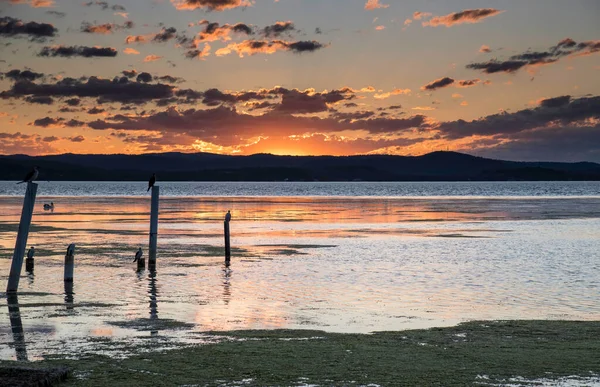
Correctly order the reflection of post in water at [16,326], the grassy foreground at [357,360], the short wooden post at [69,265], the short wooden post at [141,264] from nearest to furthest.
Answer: the grassy foreground at [357,360] → the reflection of post in water at [16,326] → the short wooden post at [69,265] → the short wooden post at [141,264]

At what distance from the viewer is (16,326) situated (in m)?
19.6

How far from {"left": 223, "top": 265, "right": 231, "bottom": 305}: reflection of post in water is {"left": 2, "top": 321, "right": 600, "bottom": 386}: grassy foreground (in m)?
6.48

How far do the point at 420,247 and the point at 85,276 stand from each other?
21.2 m

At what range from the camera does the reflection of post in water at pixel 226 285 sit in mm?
25462

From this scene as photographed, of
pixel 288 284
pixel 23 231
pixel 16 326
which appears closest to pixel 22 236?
pixel 23 231

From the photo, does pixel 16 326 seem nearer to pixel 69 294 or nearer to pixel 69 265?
pixel 69 294

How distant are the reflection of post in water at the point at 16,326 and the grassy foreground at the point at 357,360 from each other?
1271mm

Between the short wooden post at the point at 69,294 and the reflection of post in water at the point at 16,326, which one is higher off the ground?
the reflection of post in water at the point at 16,326

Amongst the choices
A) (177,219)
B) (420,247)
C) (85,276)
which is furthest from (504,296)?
(177,219)

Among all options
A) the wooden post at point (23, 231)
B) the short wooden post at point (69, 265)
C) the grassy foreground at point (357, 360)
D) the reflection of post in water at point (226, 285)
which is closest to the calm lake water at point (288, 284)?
the reflection of post in water at point (226, 285)

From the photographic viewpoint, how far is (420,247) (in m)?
45.1

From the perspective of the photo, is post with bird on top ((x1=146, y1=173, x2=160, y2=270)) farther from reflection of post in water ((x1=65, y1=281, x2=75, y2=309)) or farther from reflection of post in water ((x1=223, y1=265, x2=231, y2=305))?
reflection of post in water ((x1=65, y1=281, x2=75, y2=309))

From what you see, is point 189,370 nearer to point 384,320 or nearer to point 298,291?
point 384,320

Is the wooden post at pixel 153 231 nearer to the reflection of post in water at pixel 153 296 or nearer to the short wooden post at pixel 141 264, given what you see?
the short wooden post at pixel 141 264
